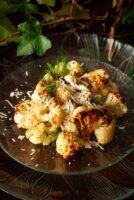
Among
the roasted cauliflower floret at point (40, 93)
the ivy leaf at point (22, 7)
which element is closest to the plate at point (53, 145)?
the roasted cauliflower floret at point (40, 93)

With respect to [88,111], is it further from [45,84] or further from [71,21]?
[71,21]

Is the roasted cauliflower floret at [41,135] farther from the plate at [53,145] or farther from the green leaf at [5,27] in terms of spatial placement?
the green leaf at [5,27]

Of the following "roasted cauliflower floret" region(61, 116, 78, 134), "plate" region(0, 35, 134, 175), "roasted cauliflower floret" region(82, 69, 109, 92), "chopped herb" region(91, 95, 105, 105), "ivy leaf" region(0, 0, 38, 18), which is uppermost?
"ivy leaf" region(0, 0, 38, 18)

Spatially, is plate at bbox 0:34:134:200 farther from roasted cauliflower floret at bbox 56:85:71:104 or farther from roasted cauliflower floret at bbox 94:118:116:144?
roasted cauliflower floret at bbox 56:85:71:104

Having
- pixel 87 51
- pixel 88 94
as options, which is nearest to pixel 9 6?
pixel 87 51

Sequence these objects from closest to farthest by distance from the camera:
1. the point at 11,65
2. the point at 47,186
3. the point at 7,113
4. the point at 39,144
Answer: the point at 47,186, the point at 39,144, the point at 7,113, the point at 11,65

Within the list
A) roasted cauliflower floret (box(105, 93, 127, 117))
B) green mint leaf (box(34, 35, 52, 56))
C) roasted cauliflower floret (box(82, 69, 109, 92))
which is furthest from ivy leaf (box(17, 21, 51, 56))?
roasted cauliflower floret (box(105, 93, 127, 117))
